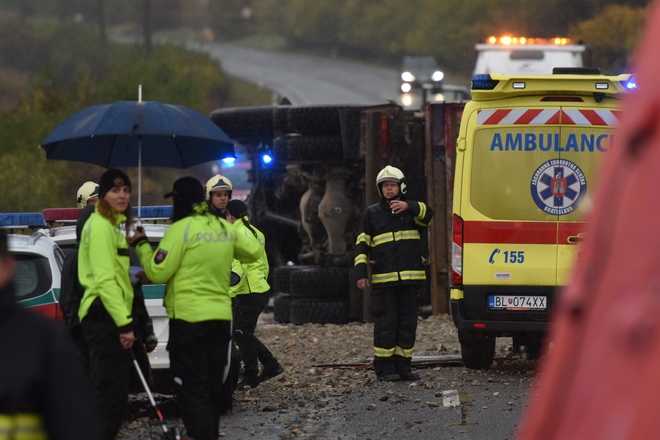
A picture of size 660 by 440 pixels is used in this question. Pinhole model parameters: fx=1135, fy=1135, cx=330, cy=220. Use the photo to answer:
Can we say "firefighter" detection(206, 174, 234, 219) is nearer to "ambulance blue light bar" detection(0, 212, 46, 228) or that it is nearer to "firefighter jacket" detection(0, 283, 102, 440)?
"ambulance blue light bar" detection(0, 212, 46, 228)

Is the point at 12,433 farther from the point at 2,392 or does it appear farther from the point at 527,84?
the point at 527,84

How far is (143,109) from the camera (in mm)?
7484

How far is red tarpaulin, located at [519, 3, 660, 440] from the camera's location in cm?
153

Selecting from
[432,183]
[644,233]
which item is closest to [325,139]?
[432,183]

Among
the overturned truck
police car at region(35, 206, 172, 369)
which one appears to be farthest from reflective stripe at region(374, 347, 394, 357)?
the overturned truck

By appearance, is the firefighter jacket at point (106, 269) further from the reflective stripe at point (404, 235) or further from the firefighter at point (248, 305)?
the reflective stripe at point (404, 235)

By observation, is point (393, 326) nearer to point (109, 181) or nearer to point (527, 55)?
point (109, 181)

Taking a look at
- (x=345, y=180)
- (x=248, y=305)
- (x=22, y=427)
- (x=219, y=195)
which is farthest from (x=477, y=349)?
(x=22, y=427)

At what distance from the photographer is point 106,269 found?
5793 mm

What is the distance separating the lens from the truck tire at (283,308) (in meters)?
13.7

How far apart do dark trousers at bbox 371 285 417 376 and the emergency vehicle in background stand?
11.1m

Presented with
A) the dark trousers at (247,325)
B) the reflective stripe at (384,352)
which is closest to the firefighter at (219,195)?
the dark trousers at (247,325)

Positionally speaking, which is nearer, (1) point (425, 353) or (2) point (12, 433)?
(2) point (12, 433)

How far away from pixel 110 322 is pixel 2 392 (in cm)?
334
